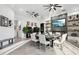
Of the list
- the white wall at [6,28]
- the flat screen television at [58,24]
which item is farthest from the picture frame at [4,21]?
the flat screen television at [58,24]

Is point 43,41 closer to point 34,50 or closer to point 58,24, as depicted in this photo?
point 34,50

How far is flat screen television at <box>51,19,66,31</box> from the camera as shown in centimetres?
369

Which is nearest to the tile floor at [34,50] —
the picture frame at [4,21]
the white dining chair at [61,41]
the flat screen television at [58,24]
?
the white dining chair at [61,41]

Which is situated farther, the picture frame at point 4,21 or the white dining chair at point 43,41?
the white dining chair at point 43,41

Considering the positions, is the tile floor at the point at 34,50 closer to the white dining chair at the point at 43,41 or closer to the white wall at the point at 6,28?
the white dining chair at the point at 43,41

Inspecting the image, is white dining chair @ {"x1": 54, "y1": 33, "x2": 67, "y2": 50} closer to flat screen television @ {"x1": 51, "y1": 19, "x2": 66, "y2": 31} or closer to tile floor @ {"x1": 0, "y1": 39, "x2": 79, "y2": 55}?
tile floor @ {"x1": 0, "y1": 39, "x2": 79, "y2": 55}

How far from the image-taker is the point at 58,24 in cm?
374

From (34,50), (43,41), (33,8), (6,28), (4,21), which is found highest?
(33,8)

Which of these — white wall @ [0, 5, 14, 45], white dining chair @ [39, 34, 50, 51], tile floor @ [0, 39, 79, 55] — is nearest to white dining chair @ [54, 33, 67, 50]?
tile floor @ [0, 39, 79, 55]

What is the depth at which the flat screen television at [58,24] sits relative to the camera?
12.1 ft

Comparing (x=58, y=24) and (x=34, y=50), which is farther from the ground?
(x=58, y=24)

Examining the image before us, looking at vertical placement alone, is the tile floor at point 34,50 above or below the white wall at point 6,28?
below

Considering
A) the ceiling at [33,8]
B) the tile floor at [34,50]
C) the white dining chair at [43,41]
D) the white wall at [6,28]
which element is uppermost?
the ceiling at [33,8]

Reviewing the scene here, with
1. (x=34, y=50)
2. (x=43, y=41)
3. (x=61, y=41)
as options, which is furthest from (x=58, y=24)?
(x=34, y=50)
